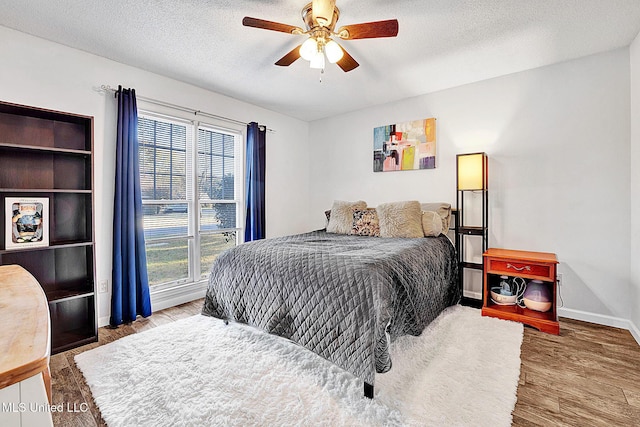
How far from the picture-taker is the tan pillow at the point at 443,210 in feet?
11.0

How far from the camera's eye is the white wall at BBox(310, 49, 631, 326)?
2.69 m

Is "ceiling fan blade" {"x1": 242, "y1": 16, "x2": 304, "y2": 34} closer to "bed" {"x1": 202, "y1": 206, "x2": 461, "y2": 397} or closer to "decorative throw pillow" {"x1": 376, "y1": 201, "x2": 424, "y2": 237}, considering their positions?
"bed" {"x1": 202, "y1": 206, "x2": 461, "y2": 397}

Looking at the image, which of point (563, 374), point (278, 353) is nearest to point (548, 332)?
point (563, 374)

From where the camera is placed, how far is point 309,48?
2.04m

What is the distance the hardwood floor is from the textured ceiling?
252cm

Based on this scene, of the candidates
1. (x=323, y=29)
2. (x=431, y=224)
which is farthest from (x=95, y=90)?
(x=431, y=224)

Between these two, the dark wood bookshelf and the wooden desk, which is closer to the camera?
the wooden desk

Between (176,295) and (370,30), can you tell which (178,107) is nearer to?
(176,295)

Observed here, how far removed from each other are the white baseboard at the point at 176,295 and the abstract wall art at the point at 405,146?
9.29ft

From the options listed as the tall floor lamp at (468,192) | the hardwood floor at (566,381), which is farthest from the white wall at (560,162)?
the hardwood floor at (566,381)

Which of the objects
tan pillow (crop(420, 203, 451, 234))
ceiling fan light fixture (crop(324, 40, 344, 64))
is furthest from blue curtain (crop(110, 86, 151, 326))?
tan pillow (crop(420, 203, 451, 234))

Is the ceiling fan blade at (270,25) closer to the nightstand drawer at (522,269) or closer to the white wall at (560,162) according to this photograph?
the white wall at (560,162)

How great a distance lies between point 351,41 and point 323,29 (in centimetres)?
59

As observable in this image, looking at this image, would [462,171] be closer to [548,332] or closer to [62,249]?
[548,332]
